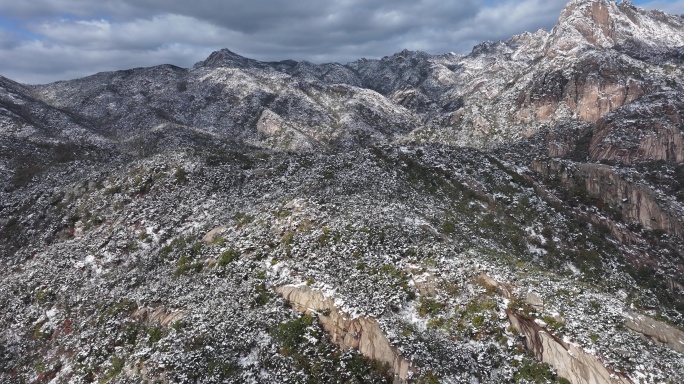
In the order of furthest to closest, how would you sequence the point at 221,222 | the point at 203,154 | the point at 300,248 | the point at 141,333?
1. the point at 203,154
2. the point at 221,222
3. the point at 300,248
4. the point at 141,333

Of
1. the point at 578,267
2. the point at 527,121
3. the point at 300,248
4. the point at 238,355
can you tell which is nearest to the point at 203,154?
the point at 300,248

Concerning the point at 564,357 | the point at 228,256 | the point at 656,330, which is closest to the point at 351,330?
the point at 564,357

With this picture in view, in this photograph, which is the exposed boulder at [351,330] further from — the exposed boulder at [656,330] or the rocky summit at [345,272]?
the exposed boulder at [656,330]

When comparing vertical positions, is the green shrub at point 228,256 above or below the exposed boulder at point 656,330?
above

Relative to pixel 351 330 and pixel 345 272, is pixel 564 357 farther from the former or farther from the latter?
pixel 345 272

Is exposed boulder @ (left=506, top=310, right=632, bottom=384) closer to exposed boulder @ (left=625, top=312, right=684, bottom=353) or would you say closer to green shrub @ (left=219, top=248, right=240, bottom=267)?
exposed boulder @ (left=625, top=312, right=684, bottom=353)

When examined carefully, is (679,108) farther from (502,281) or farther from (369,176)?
(502,281)

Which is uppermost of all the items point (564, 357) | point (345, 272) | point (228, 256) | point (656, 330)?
point (345, 272)

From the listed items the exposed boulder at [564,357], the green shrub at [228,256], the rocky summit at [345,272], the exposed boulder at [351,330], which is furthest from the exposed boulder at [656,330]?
the green shrub at [228,256]

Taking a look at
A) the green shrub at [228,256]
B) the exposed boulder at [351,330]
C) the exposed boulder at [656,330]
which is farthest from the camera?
the green shrub at [228,256]

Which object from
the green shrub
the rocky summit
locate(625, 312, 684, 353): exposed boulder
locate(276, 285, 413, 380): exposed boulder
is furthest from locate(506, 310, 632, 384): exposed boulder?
the green shrub

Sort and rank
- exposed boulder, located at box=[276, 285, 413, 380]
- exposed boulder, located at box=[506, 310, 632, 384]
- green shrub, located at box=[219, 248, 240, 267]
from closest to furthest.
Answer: exposed boulder, located at box=[506, 310, 632, 384]
exposed boulder, located at box=[276, 285, 413, 380]
green shrub, located at box=[219, 248, 240, 267]
